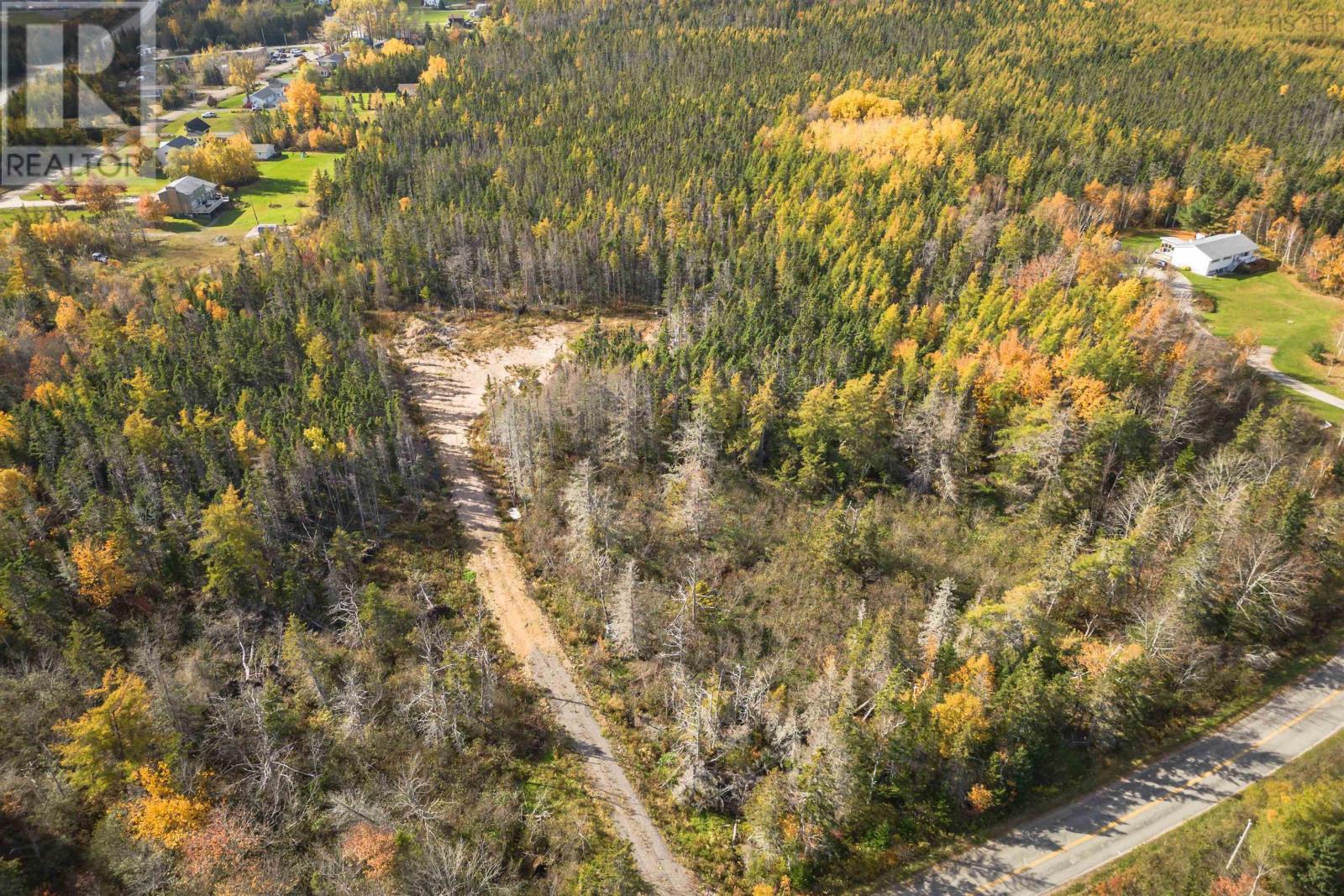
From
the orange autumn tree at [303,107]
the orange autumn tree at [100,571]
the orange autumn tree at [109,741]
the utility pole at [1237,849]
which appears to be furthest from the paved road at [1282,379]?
Answer: the orange autumn tree at [303,107]

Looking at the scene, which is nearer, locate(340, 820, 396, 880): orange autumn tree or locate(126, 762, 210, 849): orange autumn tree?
locate(340, 820, 396, 880): orange autumn tree

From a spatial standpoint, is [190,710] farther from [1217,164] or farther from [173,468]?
[1217,164]

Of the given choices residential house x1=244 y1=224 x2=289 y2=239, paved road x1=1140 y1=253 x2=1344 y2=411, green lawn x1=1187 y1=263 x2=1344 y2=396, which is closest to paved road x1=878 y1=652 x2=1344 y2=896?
paved road x1=1140 y1=253 x2=1344 y2=411

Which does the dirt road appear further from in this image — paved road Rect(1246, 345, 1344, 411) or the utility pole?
paved road Rect(1246, 345, 1344, 411)

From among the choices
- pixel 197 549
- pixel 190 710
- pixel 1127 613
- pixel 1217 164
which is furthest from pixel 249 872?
pixel 1217 164

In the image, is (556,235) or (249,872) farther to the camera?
(556,235)

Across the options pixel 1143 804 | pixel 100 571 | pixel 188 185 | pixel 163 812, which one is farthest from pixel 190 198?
pixel 1143 804
